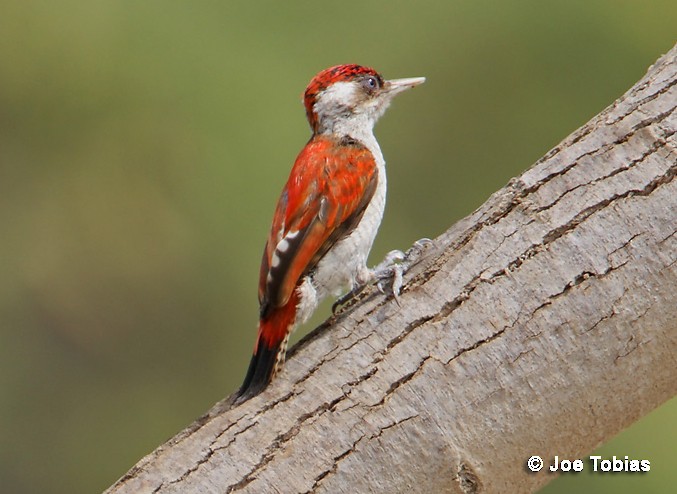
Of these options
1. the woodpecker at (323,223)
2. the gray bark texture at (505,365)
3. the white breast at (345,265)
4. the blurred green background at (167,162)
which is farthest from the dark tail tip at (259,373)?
the blurred green background at (167,162)

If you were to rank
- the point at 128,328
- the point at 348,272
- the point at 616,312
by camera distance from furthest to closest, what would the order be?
the point at 128,328 < the point at 348,272 < the point at 616,312

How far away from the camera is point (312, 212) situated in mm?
4020

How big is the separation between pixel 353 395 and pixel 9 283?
4.74m

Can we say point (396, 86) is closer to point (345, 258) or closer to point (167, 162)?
point (345, 258)

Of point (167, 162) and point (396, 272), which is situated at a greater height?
point (167, 162)

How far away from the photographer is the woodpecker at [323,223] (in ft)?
12.4

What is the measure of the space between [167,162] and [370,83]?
2.81m

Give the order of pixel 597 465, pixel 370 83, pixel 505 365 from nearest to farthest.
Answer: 1. pixel 505 365
2. pixel 597 465
3. pixel 370 83

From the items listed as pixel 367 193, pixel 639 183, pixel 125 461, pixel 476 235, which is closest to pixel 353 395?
pixel 476 235

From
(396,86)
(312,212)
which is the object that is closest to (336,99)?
(396,86)

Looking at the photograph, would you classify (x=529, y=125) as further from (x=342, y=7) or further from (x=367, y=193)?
(x=367, y=193)

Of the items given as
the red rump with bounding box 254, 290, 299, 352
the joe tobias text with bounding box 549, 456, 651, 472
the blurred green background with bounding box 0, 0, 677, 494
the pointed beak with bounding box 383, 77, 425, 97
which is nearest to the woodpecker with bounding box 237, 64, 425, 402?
the red rump with bounding box 254, 290, 299, 352

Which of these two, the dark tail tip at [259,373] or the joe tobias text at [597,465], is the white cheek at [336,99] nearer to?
the dark tail tip at [259,373]

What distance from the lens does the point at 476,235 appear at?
10.4 ft
